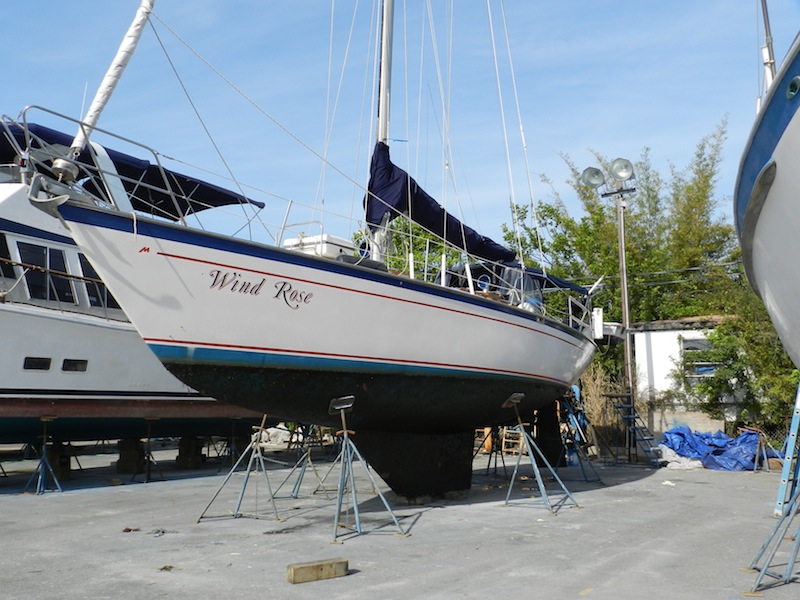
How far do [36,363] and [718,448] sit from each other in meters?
13.4

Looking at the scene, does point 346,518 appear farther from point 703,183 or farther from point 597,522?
point 703,183

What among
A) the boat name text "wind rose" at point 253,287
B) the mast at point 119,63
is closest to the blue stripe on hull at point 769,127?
the boat name text "wind rose" at point 253,287

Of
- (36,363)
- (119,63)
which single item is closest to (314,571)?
(119,63)

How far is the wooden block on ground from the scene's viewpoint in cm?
596

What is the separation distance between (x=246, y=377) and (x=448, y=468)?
3992 millimetres

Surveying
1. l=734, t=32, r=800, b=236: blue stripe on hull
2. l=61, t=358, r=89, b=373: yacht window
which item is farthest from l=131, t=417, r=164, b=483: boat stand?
l=734, t=32, r=800, b=236: blue stripe on hull

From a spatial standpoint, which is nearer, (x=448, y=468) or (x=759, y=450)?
(x=448, y=468)

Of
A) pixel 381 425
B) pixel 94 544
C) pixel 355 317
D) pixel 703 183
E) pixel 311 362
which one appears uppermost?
pixel 703 183

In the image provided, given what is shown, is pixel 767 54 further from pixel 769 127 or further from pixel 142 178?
pixel 142 178

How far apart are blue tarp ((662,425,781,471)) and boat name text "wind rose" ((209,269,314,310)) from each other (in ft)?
36.6

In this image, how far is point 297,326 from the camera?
802 centimetres

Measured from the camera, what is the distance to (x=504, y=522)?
29.2ft

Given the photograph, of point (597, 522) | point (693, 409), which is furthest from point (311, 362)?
point (693, 409)

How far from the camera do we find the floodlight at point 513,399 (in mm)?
10902
